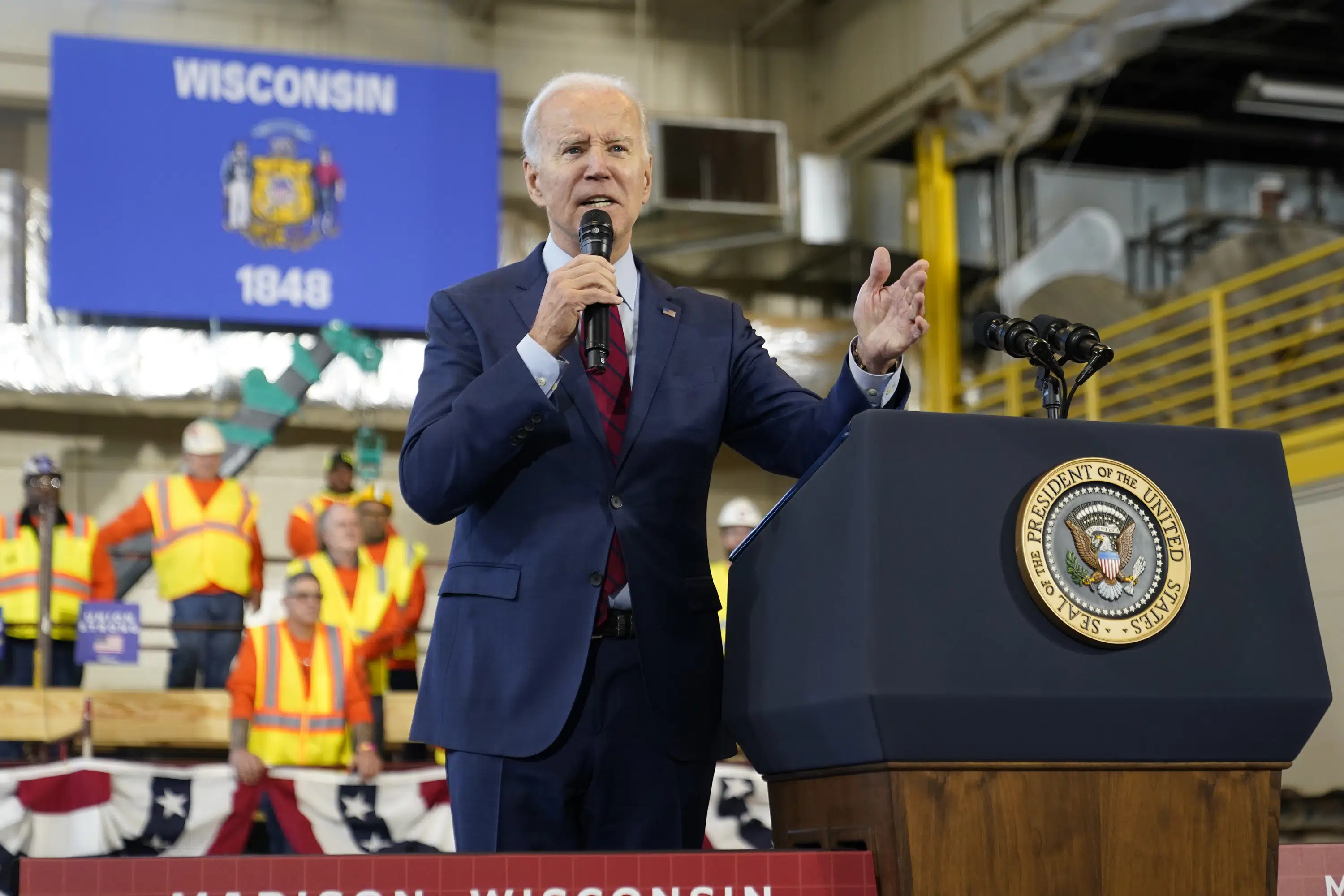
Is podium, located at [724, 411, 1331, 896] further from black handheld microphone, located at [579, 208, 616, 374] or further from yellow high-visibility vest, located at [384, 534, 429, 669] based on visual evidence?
yellow high-visibility vest, located at [384, 534, 429, 669]

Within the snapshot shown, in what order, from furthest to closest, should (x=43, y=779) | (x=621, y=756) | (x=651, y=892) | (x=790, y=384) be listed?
(x=43, y=779) → (x=790, y=384) → (x=621, y=756) → (x=651, y=892)

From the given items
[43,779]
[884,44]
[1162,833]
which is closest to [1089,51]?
Result: [884,44]

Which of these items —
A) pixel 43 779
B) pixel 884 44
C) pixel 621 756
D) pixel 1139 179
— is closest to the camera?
pixel 621 756

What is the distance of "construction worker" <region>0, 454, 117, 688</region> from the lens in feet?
25.0

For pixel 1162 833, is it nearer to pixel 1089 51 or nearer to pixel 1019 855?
pixel 1019 855

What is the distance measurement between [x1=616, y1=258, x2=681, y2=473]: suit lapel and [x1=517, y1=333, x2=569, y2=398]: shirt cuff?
0.13 m

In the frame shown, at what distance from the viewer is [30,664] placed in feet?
25.1

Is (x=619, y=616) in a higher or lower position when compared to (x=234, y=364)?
lower

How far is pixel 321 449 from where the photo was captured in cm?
1082

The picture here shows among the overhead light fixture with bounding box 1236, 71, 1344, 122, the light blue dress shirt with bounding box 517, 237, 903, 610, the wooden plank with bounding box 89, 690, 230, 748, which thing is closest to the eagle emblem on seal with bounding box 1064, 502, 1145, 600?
the light blue dress shirt with bounding box 517, 237, 903, 610

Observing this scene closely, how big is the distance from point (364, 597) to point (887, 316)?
21.8 feet

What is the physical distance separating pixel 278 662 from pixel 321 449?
3.88 m

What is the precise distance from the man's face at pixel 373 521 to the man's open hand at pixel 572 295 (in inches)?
274

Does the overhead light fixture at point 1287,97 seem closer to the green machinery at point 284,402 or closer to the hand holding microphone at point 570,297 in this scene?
the green machinery at point 284,402
